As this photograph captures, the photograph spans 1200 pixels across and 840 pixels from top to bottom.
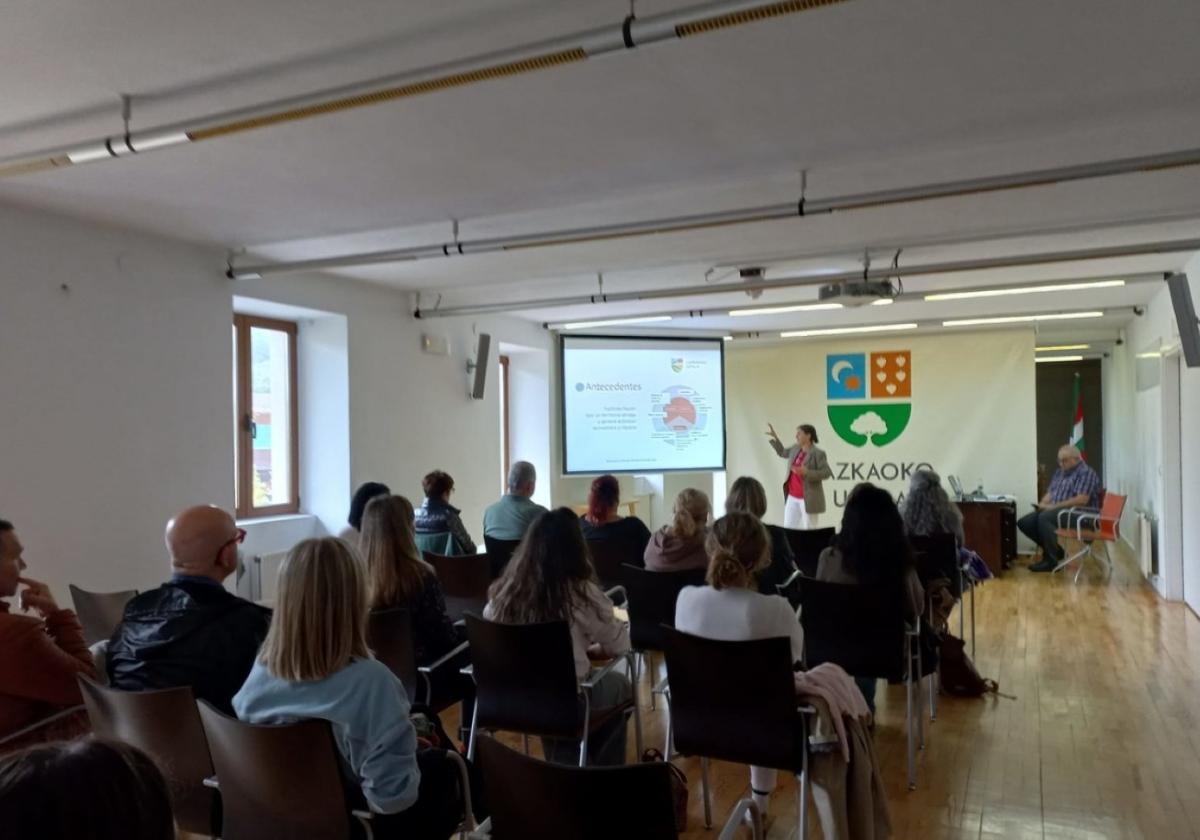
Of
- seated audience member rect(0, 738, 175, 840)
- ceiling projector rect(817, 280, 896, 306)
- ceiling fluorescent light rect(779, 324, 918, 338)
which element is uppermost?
ceiling fluorescent light rect(779, 324, 918, 338)

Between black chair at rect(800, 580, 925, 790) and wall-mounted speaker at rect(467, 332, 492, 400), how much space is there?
5092mm

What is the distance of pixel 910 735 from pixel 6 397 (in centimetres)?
453

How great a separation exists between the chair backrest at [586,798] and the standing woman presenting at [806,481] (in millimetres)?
7062

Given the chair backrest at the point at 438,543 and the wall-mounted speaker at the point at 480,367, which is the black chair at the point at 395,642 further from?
the wall-mounted speaker at the point at 480,367

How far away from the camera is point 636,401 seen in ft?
30.7

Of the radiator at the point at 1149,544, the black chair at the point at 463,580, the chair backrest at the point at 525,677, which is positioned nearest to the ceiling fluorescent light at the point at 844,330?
the radiator at the point at 1149,544

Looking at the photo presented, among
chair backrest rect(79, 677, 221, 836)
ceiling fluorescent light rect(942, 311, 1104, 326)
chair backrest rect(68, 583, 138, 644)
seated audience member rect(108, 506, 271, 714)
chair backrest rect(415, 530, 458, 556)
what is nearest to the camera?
chair backrest rect(79, 677, 221, 836)

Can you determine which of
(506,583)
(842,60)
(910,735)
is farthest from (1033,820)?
(842,60)

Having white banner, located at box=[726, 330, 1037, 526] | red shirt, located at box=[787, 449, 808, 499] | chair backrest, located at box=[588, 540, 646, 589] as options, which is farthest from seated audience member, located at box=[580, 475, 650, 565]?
white banner, located at box=[726, 330, 1037, 526]

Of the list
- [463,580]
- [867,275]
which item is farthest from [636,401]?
[463,580]

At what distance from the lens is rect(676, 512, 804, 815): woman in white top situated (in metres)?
2.88

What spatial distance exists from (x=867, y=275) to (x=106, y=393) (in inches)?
194

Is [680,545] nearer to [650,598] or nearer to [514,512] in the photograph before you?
[650,598]

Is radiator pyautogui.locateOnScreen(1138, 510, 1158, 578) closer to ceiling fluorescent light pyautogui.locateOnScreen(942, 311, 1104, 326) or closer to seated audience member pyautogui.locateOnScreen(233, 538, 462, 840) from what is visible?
ceiling fluorescent light pyautogui.locateOnScreen(942, 311, 1104, 326)
